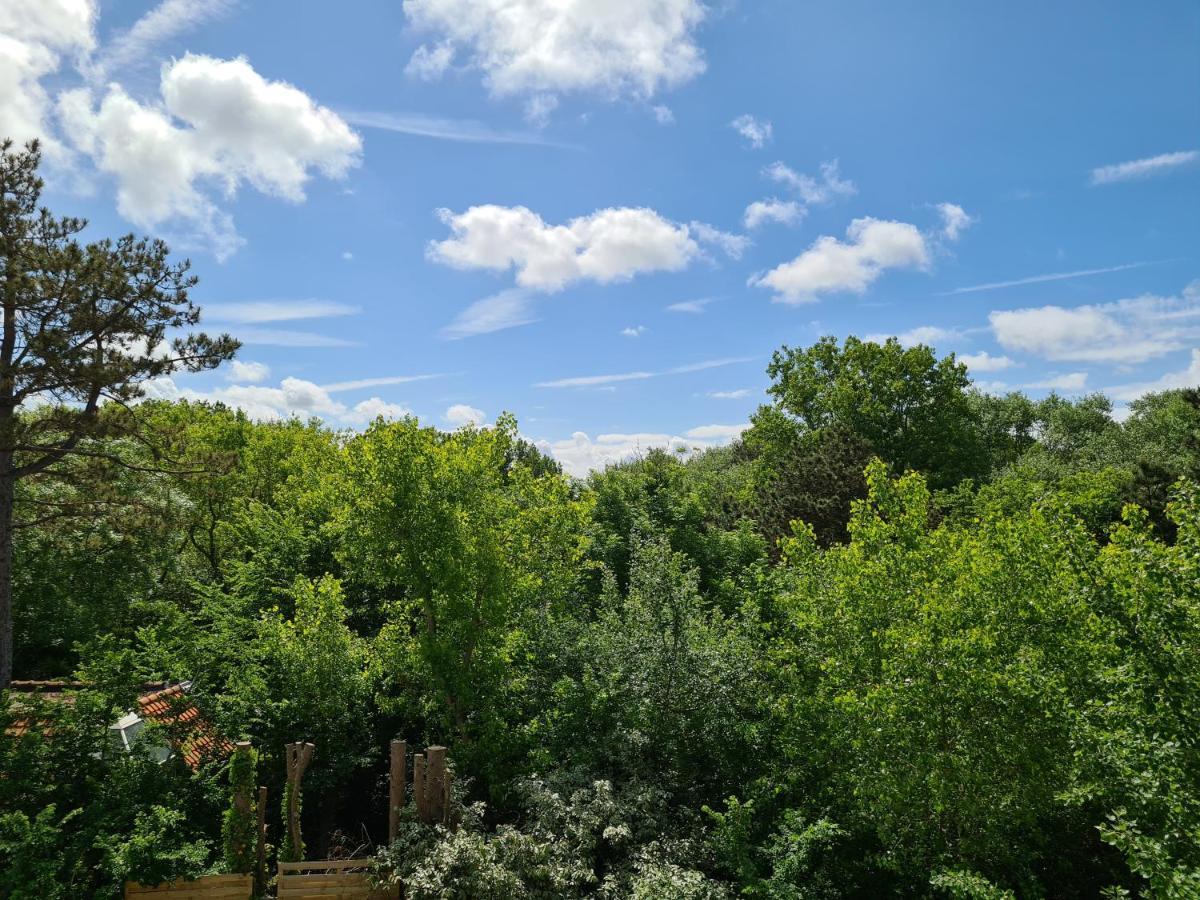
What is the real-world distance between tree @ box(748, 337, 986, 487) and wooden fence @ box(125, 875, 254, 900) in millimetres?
26024

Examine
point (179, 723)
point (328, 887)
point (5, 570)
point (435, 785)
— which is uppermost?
point (5, 570)

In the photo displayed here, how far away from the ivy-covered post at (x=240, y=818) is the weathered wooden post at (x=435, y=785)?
2552 mm

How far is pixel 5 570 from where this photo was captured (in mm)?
12648

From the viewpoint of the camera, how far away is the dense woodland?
747 centimetres

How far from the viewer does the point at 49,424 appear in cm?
1276

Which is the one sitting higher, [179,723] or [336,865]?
[179,723]

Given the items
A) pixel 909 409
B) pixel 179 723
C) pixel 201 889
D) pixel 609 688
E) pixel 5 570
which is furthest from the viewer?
pixel 909 409

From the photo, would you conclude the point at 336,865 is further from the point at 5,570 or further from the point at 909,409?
the point at 909,409

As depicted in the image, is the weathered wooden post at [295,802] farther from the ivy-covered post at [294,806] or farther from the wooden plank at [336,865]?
the wooden plank at [336,865]

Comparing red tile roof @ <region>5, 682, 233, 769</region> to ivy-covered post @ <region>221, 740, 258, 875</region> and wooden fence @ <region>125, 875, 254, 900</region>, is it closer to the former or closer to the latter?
ivy-covered post @ <region>221, 740, 258, 875</region>

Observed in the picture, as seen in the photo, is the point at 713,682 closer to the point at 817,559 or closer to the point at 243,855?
the point at 817,559

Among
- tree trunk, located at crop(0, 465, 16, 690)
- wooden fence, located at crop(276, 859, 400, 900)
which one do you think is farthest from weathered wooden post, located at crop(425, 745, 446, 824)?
tree trunk, located at crop(0, 465, 16, 690)

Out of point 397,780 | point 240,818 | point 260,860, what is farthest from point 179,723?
point 397,780

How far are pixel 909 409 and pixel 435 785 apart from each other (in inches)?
1074
